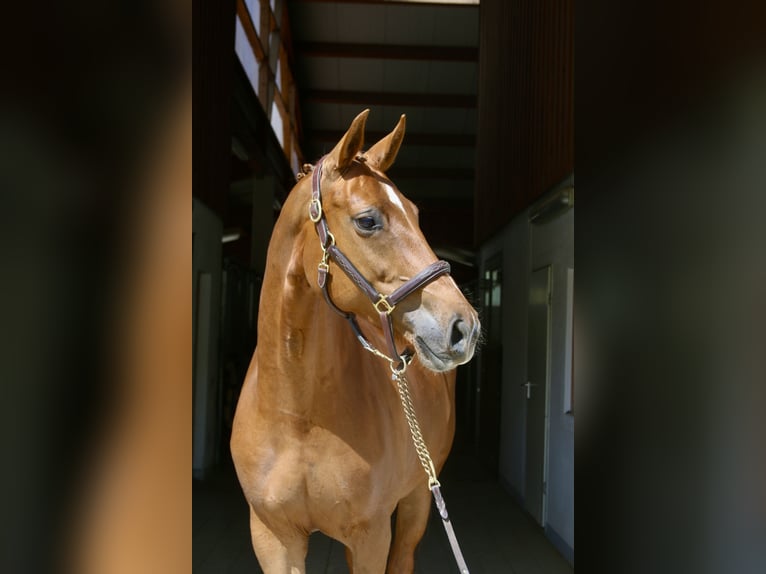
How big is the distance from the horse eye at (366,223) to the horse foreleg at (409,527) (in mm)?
1478

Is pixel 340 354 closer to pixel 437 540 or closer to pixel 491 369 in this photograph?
pixel 437 540

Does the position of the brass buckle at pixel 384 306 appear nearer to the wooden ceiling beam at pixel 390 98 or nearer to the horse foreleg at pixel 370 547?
the horse foreleg at pixel 370 547

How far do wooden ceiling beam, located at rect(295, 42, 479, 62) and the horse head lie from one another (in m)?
5.87

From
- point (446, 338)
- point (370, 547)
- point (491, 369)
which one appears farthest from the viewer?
point (491, 369)

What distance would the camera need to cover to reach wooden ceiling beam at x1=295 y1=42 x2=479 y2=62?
687 cm

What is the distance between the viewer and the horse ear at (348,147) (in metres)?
1.41

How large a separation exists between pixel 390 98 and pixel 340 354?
280 inches

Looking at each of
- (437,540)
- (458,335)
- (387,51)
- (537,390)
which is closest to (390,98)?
(387,51)

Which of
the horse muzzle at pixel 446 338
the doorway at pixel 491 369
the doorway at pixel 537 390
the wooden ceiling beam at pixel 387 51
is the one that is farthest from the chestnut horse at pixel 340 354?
the wooden ceiling beam at pixel 387 51

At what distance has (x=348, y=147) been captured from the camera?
4.76ft
